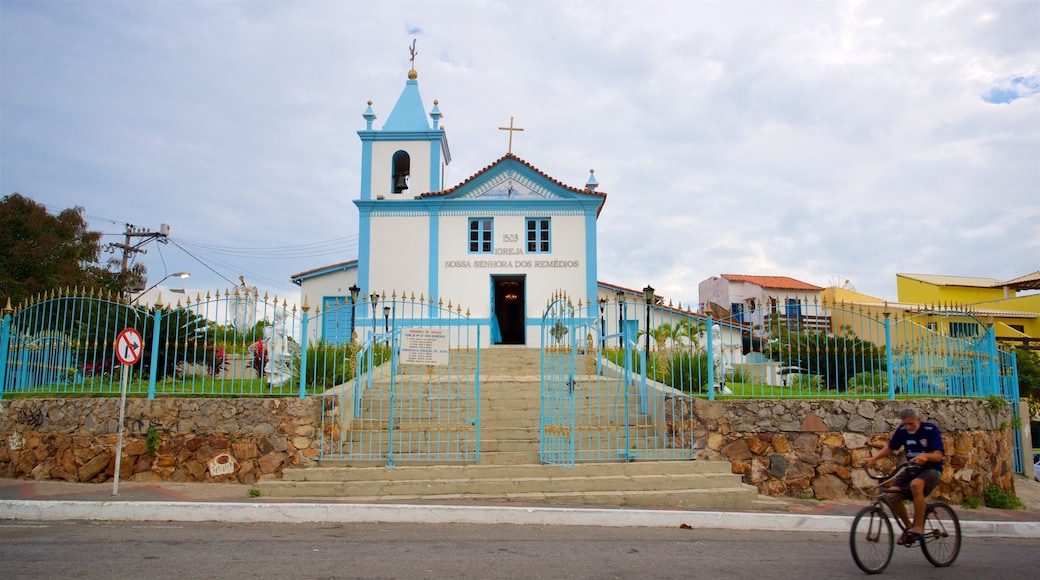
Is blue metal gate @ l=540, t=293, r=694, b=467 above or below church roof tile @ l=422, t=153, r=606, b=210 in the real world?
below

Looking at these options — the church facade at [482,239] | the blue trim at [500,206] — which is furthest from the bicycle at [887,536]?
the blue trim at [500,206]

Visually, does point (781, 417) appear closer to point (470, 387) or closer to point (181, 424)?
point (470, 387)

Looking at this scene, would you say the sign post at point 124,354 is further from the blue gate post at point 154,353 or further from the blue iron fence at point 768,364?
the blue iron fence at point 768,364

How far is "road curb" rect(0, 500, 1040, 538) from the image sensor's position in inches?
310

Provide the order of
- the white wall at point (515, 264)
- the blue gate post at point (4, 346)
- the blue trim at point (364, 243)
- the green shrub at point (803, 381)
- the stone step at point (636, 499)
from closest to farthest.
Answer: the stone step at point (636, 499)
the green shrub at point (803, 381)
the blue gate post at point (4, 346)
the white wall at point (515, 264)
the blue trim at point (364, 243)

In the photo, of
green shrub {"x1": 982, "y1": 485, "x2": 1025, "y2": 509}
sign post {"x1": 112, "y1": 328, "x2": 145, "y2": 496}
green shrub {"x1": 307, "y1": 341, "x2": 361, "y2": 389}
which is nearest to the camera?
sign post {"x1": 112, "y1": 328, "x2": 145, "y2": 496}

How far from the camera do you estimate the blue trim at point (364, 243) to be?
22.6 metres

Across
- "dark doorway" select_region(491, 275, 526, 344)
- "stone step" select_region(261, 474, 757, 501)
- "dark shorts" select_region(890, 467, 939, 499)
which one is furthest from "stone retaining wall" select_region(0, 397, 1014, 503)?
"dark doorway" select_region(491, 275, 526, 344)

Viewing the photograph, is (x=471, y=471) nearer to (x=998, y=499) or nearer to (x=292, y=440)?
(x=292, y=440)

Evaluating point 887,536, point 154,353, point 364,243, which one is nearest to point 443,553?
point 887,536

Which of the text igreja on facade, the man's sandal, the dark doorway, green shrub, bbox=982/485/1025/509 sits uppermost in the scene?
the text igreja on facade

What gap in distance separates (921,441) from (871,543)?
3.84 feet

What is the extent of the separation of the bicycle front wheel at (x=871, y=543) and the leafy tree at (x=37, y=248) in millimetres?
26140

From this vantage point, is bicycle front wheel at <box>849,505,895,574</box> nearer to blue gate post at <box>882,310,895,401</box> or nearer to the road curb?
the road curb
